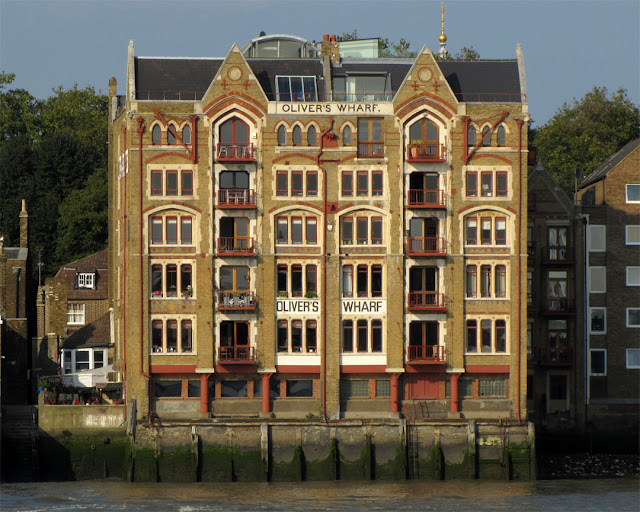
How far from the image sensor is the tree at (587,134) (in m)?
128

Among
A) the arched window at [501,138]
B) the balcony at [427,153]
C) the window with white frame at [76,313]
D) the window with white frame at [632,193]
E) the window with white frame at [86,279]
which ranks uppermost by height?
the arched window at [501,138]

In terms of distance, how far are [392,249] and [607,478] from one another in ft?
61.8

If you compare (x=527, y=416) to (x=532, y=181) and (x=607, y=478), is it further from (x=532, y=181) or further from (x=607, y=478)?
(x=532, y=181)

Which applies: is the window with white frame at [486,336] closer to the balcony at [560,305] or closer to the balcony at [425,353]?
the balcony at [425,353]

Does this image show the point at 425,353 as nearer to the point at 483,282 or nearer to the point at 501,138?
the point at 483,282

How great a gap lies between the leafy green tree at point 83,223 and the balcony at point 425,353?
134 feet

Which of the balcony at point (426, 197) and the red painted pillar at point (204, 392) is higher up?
the balcony at point (426, 197)

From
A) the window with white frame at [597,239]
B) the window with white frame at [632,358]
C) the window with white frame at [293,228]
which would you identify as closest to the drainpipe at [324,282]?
the window with white frame at [293,228]

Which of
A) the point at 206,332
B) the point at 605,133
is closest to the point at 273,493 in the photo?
the point at 206,332

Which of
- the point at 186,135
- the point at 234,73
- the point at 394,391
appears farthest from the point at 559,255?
the point at 186,135

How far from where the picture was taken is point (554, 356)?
95.2m

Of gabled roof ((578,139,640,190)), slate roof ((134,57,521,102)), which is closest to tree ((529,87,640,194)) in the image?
gabled roof ((578,139,640,190))

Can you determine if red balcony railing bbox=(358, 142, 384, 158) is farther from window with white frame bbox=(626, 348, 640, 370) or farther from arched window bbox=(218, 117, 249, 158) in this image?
window with white frame bbox=(626, 348, 640, 370)

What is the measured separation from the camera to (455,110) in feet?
281
